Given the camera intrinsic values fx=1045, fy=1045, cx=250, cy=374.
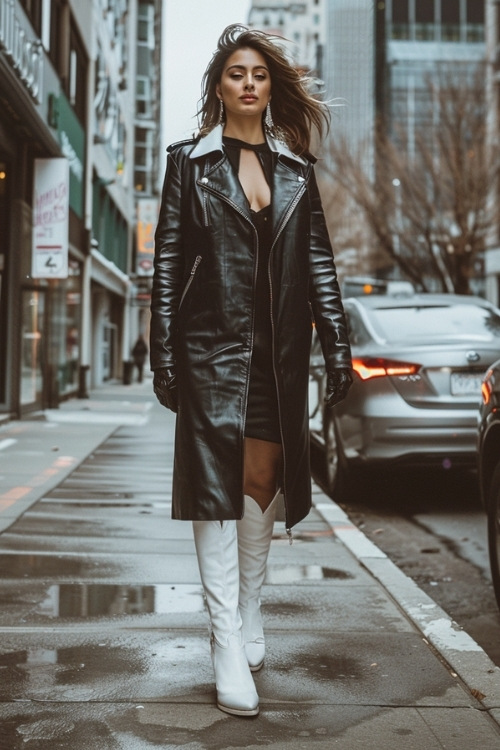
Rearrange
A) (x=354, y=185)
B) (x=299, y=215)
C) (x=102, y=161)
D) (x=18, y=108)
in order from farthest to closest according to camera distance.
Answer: (x=354, y=185) → (x=102, y=161) → (x=18, y=108) → (x=299, y=215)

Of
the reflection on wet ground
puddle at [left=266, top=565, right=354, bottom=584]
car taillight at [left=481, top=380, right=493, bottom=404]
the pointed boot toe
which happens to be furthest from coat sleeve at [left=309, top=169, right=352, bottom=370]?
the reflection on wet ground

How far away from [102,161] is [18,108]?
13.8 m

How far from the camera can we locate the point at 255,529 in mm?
3668

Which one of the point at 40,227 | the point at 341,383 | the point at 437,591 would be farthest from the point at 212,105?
the point at 40,227

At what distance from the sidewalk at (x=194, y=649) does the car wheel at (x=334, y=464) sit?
1109mm

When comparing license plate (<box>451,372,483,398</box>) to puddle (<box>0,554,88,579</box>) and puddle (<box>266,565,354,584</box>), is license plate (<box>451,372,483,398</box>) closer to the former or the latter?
puddle (<box>266,565,354,584</box>)

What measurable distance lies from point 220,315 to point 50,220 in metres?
13.7

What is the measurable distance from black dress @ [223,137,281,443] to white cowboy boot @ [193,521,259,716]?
0.34m

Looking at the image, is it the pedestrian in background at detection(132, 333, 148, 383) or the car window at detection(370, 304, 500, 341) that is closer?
the car window at detection(370, 304, 500, 341)

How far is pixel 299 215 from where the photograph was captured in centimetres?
360

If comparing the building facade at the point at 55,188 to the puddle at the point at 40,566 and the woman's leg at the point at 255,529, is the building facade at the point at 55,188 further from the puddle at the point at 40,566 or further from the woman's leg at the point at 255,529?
the woman's leg at the point at 255,529

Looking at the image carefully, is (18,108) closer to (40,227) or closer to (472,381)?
(40,227)

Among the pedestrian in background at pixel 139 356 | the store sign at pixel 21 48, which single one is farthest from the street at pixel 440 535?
the pedestrian in background at pixel 139 356

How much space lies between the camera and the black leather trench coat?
345 centimetres
